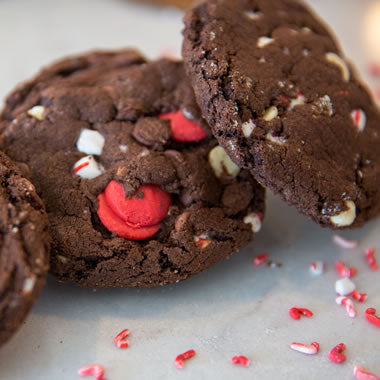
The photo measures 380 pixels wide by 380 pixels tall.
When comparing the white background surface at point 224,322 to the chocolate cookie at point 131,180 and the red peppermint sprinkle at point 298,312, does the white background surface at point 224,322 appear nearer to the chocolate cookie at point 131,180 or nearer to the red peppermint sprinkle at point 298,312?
the red peppermint sprinkle at point 298,312

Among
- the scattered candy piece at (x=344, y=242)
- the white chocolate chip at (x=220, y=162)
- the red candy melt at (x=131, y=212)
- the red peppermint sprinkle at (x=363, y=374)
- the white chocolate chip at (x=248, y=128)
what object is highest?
the white chocolate chip at (x=248, y=128)

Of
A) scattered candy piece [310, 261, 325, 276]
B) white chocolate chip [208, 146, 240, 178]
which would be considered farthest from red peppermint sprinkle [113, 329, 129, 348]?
scattered candy piece [310, 261, 325, 276]

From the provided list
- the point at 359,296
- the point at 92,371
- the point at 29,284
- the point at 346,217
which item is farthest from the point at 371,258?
the point at 29,284

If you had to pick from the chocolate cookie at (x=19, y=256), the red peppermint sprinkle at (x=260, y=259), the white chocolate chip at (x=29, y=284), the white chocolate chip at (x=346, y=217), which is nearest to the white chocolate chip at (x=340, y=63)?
the white chocolate chip at (x=346, y=217)

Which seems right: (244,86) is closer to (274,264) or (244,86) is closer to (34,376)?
(274,264)

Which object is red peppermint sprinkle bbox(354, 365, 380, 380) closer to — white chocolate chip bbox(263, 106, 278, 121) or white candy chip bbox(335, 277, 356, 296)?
white candy chip bbox(335, 277, 356, 296)
